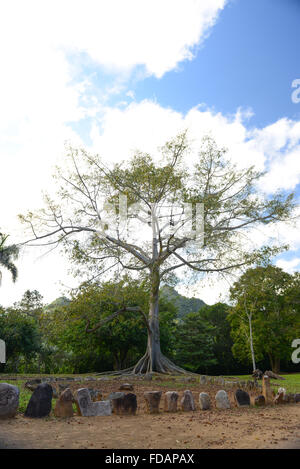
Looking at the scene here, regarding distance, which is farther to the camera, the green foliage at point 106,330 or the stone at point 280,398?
the green foliage at point 106,330

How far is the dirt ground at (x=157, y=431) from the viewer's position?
3942 mm

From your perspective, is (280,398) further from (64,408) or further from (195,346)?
(195,346)

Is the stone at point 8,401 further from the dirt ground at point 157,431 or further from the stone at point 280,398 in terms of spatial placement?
the stone at point 280,398

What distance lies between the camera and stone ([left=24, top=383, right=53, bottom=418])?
5312 millimetres

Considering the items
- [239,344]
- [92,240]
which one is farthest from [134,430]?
[239,344]

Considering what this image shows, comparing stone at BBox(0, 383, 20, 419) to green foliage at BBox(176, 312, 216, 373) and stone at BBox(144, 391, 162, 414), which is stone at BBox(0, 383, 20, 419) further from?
green foliage at BBox(176, 312, 216, 373)

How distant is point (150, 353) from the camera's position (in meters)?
15.4

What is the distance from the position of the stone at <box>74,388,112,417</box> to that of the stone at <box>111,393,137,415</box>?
11 cm

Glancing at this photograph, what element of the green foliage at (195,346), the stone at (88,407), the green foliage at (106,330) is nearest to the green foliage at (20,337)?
the green foliage at (106,330)

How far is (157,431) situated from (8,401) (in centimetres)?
228

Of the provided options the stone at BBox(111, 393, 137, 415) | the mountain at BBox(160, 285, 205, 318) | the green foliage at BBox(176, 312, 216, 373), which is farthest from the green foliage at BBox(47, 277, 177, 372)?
the stone at BBox(111, 393, 137, 415)

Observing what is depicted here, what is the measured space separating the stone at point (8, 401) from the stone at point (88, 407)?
3.12 feet
